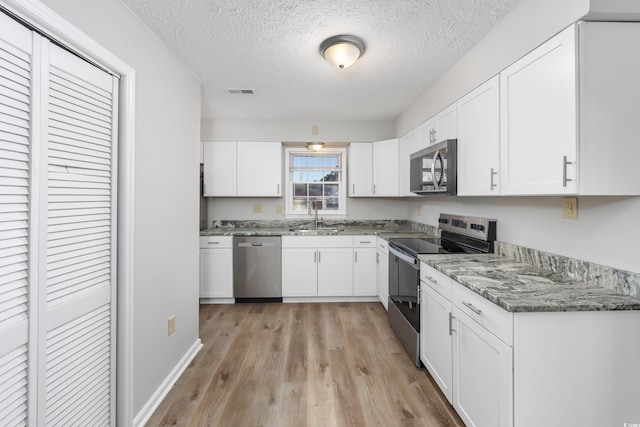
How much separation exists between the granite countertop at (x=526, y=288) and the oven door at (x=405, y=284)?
1.16ft

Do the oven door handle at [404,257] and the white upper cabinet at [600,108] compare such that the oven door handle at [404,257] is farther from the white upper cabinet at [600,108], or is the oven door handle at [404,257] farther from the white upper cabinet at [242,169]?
the white upper cabinet at [242,169]

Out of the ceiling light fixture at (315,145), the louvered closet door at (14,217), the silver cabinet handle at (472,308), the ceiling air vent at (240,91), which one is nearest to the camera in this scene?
the louvered closet door at (14,217)

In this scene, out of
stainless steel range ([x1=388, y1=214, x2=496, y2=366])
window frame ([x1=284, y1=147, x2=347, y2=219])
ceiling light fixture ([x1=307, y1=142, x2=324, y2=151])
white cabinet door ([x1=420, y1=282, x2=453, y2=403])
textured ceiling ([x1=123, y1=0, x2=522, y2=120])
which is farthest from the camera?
window frame ([x1=284, y1=147, x2=347, y2=219])

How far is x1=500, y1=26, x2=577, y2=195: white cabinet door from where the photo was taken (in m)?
1.26

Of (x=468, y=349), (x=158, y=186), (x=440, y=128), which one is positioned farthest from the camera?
(x=440, y=128)

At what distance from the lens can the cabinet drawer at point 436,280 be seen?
173 cm

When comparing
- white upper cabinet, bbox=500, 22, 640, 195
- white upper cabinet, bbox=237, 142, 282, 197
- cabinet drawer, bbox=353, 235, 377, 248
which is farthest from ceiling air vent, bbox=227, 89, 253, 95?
white upper cabinet, bbox=500, 22, 640, 195

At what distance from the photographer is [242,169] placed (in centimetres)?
385

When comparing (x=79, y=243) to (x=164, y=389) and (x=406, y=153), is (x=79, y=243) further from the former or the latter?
(x=406, y=153)

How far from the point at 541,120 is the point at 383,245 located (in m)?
2.10

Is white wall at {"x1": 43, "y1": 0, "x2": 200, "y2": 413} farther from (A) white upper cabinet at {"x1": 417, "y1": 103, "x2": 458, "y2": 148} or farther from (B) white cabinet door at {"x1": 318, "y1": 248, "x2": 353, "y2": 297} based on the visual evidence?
(A) white upper cabinet at {"x1": 417, "y1": 103, "x2": 458, "y2": 148}

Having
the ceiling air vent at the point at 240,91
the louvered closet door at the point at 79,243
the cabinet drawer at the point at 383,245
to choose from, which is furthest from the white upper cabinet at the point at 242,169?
the louvered closet door at the point at 79,243

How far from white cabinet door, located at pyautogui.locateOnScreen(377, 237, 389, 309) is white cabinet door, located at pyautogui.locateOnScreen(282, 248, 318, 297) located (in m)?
0.77

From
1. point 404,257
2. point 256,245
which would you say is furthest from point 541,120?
point 256,245
